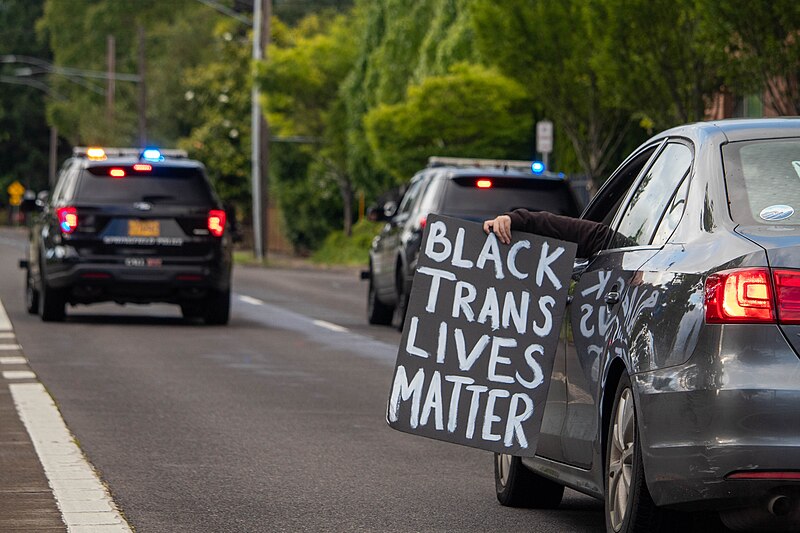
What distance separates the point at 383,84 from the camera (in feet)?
148

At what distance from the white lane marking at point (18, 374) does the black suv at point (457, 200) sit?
14.4 ft

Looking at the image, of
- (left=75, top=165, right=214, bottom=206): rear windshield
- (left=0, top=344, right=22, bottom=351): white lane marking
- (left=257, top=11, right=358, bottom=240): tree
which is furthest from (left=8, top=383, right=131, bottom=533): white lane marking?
(left=257, top=11, right=358, bottom=240): tree

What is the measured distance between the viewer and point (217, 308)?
811 inches

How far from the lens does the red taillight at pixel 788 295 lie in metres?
5.54

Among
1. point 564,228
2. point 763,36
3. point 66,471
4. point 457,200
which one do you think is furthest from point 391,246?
point 564,228

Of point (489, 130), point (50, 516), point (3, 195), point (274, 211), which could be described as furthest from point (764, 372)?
point (3, 195)

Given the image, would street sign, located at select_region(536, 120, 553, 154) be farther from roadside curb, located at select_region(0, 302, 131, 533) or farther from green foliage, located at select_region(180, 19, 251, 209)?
green foliage, located at select_region(180, 19, 251, 209)

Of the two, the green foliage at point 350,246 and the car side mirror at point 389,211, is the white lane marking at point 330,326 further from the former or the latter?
the green foliage at point 350,246

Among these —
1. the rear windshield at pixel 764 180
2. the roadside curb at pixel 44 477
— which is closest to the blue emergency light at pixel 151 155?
the roadside curb at pixel 44 477

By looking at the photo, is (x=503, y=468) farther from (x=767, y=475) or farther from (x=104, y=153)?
(x=104, y=153)

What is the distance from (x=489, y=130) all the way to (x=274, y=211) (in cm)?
2696

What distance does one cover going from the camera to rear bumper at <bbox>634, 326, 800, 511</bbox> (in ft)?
18.1

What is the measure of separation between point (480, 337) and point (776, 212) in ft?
4.98

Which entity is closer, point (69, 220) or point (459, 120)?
point (69, 220)
